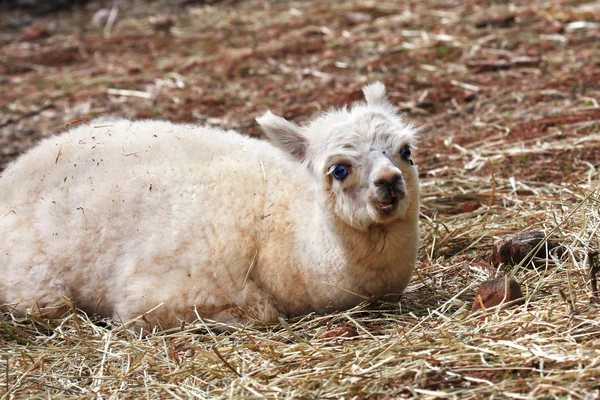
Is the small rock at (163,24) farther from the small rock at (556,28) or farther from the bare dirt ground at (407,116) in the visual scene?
the small rock at (556,28)

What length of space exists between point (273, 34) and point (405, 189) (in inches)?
357

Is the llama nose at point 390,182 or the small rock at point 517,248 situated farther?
the small rock at point 517,248

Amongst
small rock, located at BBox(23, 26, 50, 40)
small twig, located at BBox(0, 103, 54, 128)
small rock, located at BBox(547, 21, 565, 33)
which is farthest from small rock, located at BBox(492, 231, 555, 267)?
small rock, located at BBox(23, 26, 50, 40)

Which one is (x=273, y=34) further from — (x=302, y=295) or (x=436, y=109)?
(x=302, y=295)

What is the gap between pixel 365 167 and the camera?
4.80 m

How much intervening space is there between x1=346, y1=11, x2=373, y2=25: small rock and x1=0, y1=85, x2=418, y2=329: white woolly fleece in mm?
7649

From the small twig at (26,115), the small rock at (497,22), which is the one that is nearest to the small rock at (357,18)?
the small rock at (497,22)

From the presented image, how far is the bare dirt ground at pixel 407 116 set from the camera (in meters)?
4.12

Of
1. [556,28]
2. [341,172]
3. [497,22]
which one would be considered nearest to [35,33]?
[497,22]

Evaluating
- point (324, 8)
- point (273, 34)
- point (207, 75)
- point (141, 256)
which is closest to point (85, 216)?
point (141, 256)

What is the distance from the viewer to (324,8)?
1400 centimetres

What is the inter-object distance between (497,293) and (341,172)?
45.9 inches

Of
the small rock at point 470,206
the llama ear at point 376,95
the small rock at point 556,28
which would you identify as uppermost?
the llama ear at point 376,95

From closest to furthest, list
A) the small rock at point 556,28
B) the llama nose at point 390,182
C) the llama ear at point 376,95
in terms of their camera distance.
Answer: the llama nose at point 390,182, the llama ear at point 376,95, the small rock at point 556,28
